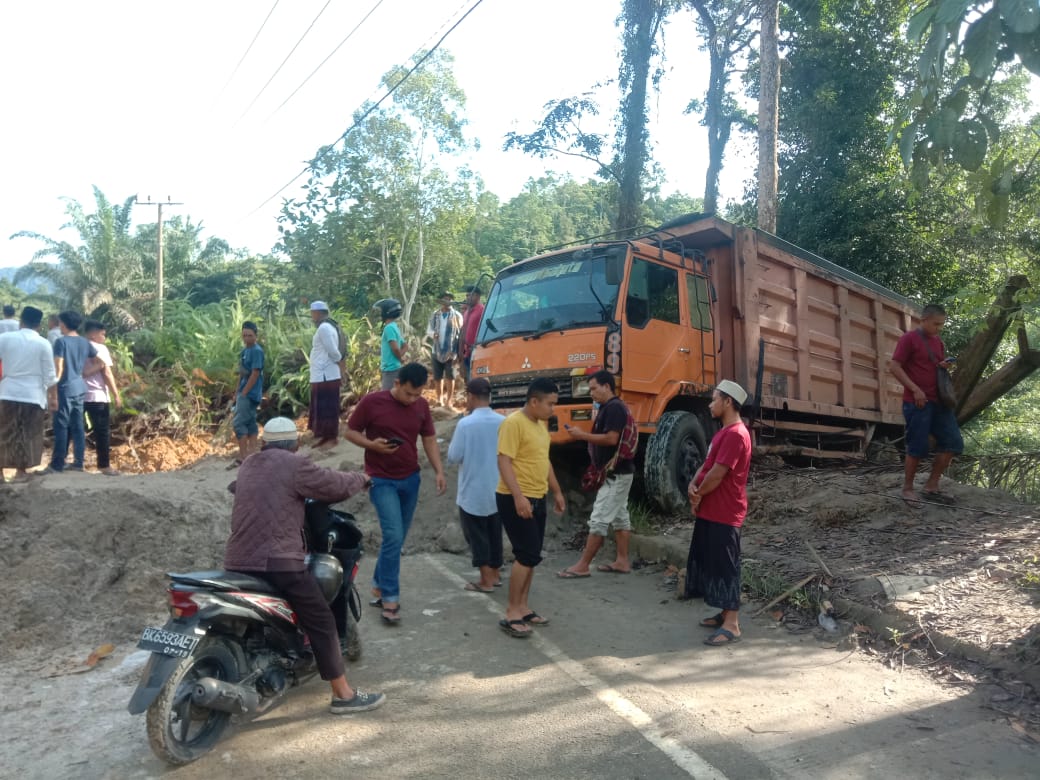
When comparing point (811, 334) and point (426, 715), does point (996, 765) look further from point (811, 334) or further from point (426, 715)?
point (811, 334)

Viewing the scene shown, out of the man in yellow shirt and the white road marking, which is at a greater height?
the man in yellow shirt

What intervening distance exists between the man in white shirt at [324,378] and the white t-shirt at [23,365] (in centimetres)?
260

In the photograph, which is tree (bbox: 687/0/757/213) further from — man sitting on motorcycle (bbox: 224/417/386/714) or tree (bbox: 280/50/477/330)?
man sitting on motorcycle (bbox: 224/417/386/714)

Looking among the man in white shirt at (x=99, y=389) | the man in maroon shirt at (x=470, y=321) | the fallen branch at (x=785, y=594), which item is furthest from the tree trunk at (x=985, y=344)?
the man in white shirt at (x=99, y=389)

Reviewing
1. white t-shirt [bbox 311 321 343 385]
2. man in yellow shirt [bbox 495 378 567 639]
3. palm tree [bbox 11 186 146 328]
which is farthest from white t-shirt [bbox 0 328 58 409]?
palm tree [bbox 11 186 146 328]

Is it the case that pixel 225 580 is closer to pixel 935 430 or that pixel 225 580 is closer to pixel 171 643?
pixel 171 643

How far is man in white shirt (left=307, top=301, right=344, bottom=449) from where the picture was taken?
867 centimetres

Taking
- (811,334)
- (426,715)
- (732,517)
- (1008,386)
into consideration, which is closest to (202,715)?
(426,715)

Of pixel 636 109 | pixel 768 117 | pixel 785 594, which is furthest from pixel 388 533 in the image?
pixel 768 117

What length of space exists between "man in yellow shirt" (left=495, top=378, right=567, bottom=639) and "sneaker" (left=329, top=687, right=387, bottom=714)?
128 cm

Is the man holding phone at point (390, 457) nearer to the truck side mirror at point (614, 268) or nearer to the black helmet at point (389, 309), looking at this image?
the truck side mirror at point (614, 268)

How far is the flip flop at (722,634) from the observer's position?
4.78m

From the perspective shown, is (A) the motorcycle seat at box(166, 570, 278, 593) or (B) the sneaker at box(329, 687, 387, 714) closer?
(A) the motorcycle seat at box(166, 570, 278, 593)

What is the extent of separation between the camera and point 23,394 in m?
7.18
